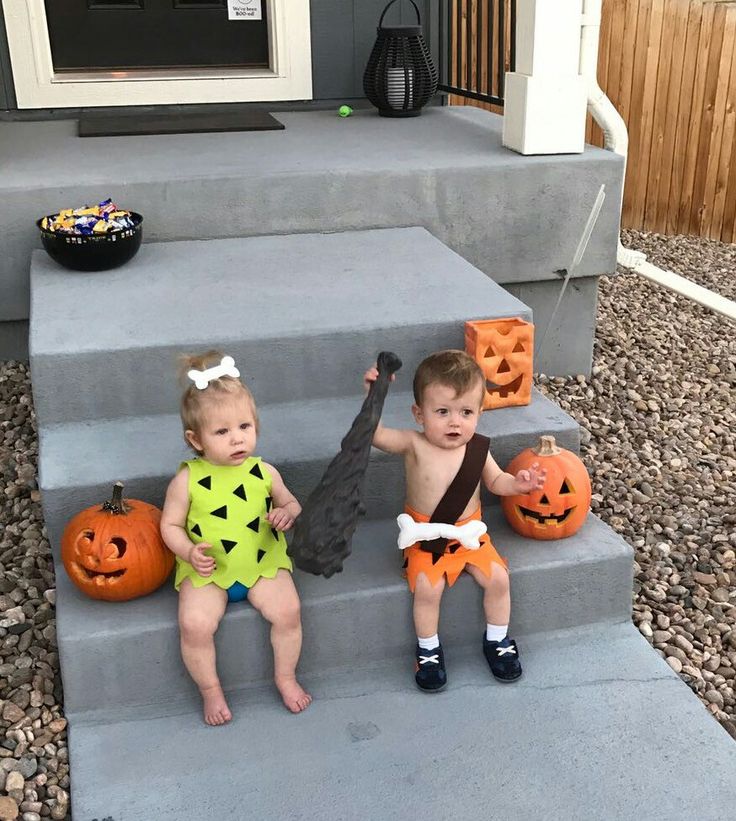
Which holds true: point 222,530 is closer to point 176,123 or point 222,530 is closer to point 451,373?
point 451,373

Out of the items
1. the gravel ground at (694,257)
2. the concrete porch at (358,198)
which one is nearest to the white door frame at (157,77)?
the concrete porch at (358,198)

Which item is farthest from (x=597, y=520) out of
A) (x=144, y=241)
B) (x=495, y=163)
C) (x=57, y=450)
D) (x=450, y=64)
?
(x=450, y=64)

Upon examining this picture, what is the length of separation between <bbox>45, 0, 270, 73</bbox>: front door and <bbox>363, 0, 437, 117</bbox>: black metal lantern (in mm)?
787

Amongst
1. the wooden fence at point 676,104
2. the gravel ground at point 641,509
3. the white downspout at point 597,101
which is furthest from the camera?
the wooden fence at point 676,104

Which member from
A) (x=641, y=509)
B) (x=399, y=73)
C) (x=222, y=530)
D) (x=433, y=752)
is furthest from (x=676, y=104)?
(x=433, y=752)

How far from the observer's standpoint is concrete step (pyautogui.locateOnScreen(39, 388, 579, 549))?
2.58m

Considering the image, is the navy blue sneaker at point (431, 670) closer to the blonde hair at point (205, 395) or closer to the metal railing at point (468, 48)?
the blonde hair at point (205, 395)

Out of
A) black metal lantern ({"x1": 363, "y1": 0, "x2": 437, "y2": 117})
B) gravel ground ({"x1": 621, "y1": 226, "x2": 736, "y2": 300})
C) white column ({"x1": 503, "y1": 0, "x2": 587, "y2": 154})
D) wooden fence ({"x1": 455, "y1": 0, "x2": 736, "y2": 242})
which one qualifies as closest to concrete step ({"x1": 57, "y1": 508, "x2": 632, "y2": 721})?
white column ({"x1": 503, "y1": 0, "x2": 587, "y2": 154})

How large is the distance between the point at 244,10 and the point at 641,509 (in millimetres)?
3906

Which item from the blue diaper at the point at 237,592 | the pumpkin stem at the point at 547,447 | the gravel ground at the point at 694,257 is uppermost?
the pumpkin stem at the point at 547,447

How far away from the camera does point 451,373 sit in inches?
93.6

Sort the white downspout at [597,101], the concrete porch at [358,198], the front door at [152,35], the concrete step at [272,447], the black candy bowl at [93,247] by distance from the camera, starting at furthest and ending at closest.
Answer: the front door at [152,35], the white downspout at [597,101], the concrete porch at [358,198], the black candy bowl at [93,247], the concrete step at [272,447]

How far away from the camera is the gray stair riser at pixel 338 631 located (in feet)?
7.64

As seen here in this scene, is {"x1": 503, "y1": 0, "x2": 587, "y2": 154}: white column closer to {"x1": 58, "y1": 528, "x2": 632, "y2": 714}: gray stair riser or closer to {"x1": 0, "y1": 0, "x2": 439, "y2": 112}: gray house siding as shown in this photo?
{"x1": 0, "y1": 0, "x2": 439, "y2": 112}: gray house siding
